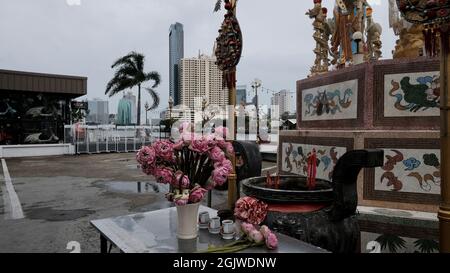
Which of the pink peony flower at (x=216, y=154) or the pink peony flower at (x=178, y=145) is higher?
the pink peony flower at (x=178, y=145)

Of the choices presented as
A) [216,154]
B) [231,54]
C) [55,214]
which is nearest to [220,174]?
[216,154]

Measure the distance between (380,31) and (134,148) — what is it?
18.8 metres

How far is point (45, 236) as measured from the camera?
444cm

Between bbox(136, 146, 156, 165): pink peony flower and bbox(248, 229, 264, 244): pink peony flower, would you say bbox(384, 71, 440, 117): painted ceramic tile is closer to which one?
bbox(248, 229, 264, 244): pink peony flower

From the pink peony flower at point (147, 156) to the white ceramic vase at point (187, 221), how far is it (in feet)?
1.39

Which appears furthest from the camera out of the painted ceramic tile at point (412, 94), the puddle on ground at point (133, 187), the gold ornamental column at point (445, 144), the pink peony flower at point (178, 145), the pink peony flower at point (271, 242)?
the puddle on ground at point (133, 187)

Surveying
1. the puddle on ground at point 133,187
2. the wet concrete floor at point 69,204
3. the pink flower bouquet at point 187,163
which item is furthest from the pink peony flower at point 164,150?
the puddle on ground at point 133,187

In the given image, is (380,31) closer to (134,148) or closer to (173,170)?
(173,170)

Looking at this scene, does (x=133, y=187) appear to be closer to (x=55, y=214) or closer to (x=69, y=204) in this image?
(x=69, y=204)

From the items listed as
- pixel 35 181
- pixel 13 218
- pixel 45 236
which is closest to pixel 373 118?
pixel 45 236

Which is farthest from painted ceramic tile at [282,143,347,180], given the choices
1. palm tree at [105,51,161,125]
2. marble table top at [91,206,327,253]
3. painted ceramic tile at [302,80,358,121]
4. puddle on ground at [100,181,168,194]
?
palm tree at [105,51,161,125]

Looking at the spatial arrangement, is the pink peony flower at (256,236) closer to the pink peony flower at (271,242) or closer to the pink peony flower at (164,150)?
the pink peony flower at (271,242)

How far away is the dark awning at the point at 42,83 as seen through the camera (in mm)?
19016

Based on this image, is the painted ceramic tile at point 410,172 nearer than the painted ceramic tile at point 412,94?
Yes
